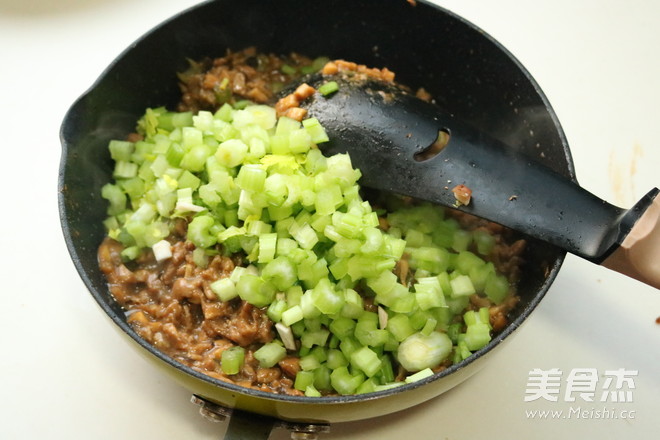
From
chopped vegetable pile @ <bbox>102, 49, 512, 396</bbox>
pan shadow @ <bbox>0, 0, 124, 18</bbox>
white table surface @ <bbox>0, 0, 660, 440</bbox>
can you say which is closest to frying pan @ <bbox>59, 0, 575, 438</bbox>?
chopped vegetable pile @ <bbox>102, 49, 512, 396</bbox>

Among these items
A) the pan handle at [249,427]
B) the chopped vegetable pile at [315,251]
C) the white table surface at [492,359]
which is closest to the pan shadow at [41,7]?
the white table surface at [492,359]

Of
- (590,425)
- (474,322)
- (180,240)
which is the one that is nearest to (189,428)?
(180,240)

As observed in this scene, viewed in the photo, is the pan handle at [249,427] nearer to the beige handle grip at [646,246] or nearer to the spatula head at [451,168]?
the spatula head at [451,168]

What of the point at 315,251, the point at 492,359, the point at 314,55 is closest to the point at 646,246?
the point at 492,359

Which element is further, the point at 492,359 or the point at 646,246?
the point at 492,359

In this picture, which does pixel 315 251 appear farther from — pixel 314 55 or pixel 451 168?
pixel 314 55
